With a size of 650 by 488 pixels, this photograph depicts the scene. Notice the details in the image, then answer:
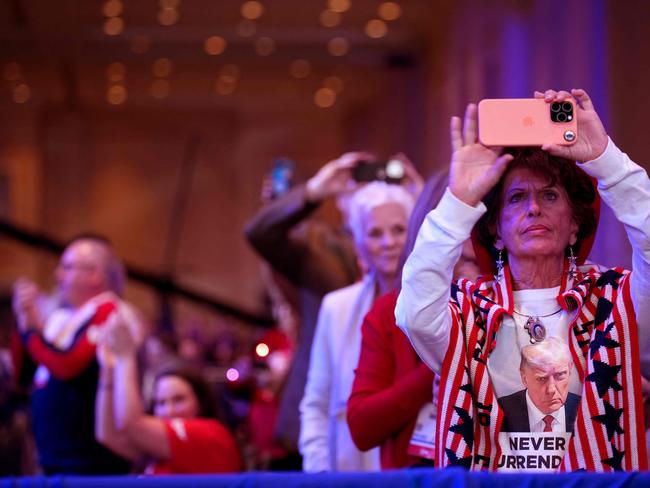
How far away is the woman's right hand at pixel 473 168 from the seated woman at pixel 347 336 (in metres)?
0.86

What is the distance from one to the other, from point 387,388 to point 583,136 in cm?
66

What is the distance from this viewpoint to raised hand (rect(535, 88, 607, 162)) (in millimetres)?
1787

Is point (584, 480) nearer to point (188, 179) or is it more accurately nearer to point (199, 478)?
point (199, 478)

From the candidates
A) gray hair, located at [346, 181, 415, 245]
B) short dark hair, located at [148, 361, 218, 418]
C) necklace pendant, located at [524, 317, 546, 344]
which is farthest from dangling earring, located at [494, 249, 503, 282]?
short dark hair, located at [148, 361, 218, 418]

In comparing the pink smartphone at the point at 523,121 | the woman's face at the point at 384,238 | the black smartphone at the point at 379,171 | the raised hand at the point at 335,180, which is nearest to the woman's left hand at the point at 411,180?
the black smartphone at the point at 379,171

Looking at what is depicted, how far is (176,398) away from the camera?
12.6 ft

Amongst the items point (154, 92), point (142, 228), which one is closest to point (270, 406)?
point (154, 92)

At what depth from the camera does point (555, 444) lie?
5.83 feet

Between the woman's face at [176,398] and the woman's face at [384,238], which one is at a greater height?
the woman's face at [384,238]

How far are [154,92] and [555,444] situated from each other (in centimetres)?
1512

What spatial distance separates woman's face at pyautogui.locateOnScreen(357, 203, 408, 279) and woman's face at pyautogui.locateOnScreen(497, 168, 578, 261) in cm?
80

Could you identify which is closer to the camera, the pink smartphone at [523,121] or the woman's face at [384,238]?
the pink smartphone at [523,121]

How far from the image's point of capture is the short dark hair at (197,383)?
3844 millimetres

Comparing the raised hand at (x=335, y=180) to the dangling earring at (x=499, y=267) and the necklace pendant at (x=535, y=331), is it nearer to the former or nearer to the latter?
the dangling earring at (x=499, y=267)
